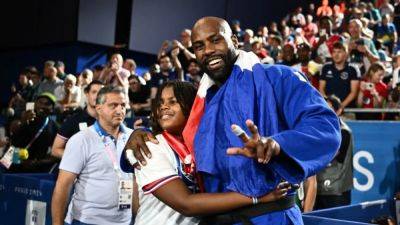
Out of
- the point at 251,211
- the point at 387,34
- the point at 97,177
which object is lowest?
the point at 97,177

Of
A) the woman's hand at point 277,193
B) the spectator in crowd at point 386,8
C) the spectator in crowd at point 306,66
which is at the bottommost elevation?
the woman's hand at point 277,193

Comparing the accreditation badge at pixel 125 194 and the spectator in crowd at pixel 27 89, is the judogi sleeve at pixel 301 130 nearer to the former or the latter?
the accreditation badge at pixel 125 194

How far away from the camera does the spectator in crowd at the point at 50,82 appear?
1009cm

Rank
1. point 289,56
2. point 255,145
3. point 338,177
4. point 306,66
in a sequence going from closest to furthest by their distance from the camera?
point 255,145 < point 338,177 < point 306,66 < point 289,56

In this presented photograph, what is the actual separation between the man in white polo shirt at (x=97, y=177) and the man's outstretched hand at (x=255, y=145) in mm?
2334

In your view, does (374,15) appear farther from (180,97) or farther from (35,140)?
(180,97)

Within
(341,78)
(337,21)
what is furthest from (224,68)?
(337,21)

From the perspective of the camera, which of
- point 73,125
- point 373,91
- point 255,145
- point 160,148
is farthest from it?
point 373,91

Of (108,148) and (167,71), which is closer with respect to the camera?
(108,148)

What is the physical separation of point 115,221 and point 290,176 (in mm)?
2329

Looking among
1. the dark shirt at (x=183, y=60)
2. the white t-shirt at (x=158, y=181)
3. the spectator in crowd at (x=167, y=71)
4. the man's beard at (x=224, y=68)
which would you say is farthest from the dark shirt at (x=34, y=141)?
the man's beard at (x=224, y=68)

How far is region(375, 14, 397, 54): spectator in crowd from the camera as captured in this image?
1105 centimetres

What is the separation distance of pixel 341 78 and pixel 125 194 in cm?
394

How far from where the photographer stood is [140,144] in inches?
93.4
